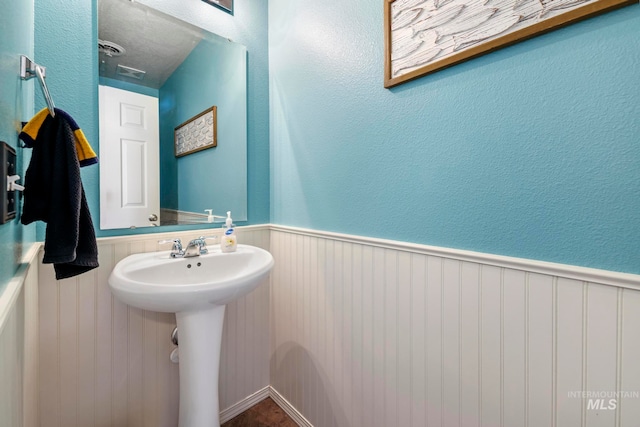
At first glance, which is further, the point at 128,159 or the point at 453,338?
the point at 128,159

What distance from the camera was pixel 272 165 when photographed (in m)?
1.61

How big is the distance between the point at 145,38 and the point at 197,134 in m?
0.44

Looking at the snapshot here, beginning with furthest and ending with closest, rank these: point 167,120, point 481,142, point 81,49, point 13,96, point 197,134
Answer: point 197,134 → point 167,120 → point 81,49 → point 481,142 → point 13,96

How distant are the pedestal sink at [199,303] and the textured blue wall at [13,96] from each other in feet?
0.90

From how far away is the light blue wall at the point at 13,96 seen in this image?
22.3 inches

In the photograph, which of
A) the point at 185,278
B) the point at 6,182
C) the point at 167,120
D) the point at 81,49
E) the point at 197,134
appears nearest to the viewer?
the point at 6,182

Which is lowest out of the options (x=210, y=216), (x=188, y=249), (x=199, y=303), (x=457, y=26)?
(x=199, y=303)

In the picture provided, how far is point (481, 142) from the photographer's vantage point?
2.72ft

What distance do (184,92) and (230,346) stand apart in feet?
4.31

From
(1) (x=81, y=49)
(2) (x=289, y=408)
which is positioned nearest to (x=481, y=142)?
(1) (x=81, y=49)

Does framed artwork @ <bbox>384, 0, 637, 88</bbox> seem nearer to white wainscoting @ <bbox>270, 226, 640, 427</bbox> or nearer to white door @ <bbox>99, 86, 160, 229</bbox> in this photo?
→ white wainscoting @ <bbox>270, 226, 640, 427</bbox>

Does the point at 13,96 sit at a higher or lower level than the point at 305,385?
higher

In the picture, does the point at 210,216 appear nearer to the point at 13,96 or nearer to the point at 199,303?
the point at 199,303

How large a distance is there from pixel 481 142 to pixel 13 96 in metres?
1.23
